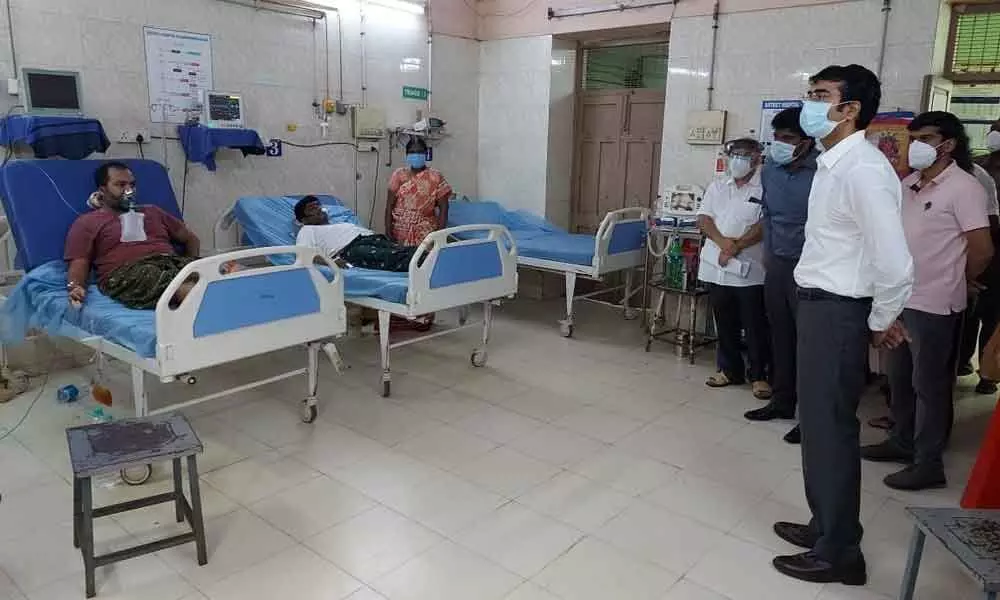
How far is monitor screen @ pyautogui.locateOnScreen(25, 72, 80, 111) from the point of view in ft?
12.8

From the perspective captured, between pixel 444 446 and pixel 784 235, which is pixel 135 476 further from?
pixel 784 235

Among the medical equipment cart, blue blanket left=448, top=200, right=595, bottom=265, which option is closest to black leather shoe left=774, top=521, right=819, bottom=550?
the medical equipment cart

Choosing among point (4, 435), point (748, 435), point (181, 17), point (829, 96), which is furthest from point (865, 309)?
point (181, 17)

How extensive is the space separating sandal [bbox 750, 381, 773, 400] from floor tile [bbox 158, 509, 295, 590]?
9.19 feet

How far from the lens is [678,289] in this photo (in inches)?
189

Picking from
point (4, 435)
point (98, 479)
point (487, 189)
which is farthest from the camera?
point (487, 189)

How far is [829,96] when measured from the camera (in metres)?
2.16

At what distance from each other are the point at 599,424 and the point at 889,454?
137cm

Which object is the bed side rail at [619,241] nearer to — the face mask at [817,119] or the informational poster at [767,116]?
the informational poster at [767,116]

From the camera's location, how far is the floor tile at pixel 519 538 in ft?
8.06

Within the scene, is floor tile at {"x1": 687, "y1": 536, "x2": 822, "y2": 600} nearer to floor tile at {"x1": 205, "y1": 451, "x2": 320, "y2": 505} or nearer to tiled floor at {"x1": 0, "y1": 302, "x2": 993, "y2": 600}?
tiled floor at {"x1": 0, "y1": 302, "x2": 993, "y2": 600}

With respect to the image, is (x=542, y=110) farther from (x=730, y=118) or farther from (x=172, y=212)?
(x=172, y=212)

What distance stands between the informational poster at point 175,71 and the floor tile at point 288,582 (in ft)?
11.0

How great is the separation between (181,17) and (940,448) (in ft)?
16.4
